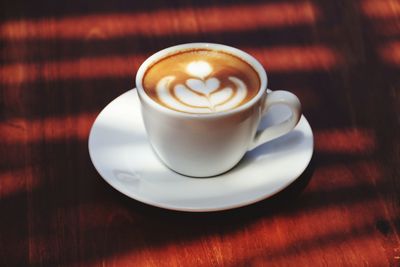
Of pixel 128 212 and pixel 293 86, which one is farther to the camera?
pixel 293 86

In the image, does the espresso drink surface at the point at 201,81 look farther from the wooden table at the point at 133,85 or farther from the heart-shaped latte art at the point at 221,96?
the wooden table at the point at 133,85

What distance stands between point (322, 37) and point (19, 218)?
1.72ft

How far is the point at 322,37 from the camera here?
95 cm

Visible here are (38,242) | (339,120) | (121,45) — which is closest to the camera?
(38,242)

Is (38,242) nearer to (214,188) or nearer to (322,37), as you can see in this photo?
(214,188)

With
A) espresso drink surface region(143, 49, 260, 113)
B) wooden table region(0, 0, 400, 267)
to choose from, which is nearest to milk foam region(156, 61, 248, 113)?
espresso drink surface region(143, 49, 260, 113)

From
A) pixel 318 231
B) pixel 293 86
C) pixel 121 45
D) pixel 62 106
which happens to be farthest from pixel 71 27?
pixel 318 231

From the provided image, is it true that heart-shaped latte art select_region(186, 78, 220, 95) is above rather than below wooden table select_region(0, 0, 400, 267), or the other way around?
above

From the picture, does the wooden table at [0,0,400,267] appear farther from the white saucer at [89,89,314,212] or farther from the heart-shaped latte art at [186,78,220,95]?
the heart-shaped latte art at [186,78,220,95]

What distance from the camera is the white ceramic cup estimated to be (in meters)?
0.65

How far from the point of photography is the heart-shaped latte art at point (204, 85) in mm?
705

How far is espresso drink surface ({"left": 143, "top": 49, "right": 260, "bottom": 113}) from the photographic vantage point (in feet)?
2.26

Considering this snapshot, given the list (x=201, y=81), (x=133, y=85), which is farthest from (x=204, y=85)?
(x=133, y=85)

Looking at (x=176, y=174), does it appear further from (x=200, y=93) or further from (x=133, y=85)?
(x=133, y=85)
